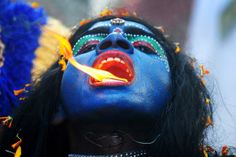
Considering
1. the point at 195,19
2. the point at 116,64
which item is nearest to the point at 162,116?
the point at 116,64

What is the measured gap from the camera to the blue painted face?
191cm

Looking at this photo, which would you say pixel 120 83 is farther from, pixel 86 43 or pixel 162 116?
pixel 86 43

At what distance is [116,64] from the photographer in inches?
78.9

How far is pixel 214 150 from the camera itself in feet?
7.19

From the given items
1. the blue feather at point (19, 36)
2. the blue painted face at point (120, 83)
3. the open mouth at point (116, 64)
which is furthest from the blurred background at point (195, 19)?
the open mouth at point (116, 64)

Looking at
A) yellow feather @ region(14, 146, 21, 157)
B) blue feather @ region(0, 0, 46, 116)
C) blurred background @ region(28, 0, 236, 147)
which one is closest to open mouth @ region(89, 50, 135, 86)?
yellow feather @ region(14, 146, 21, 157)

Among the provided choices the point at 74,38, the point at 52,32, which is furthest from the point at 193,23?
the point at 74,38

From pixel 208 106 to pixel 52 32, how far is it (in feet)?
4.71

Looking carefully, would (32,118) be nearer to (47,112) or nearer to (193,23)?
(47,112)

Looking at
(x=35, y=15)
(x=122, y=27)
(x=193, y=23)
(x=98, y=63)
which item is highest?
(x=193, y=23)

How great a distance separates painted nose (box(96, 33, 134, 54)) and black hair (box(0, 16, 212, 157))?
9.2 inches

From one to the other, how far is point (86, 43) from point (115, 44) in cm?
19

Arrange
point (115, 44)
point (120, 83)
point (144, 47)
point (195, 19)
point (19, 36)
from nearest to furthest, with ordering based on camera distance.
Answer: point (120, 83) < point (115, 44) < point (144, 47) < point (19, 36) < point (195, 19)

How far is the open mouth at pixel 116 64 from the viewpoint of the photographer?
6.52 ft
